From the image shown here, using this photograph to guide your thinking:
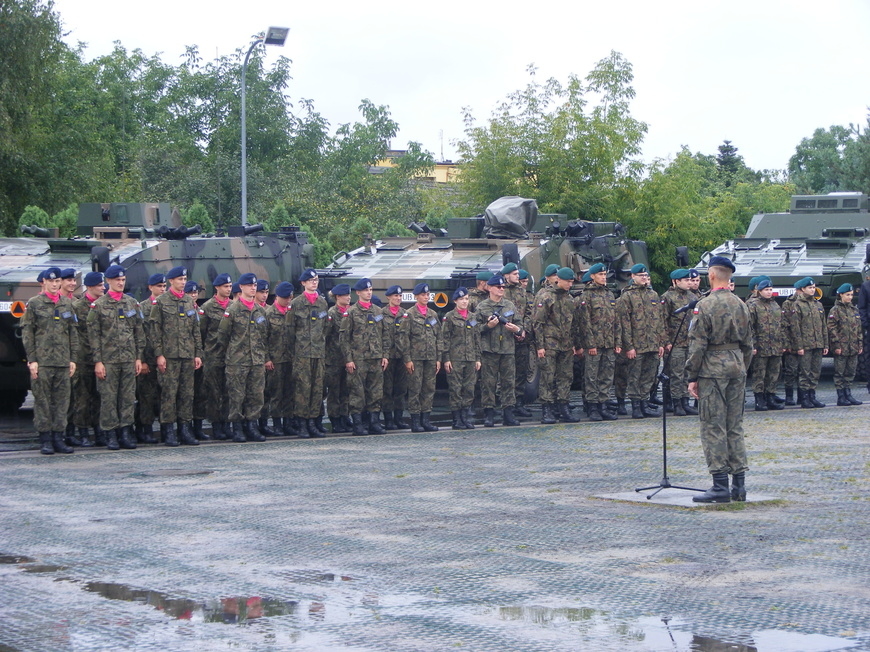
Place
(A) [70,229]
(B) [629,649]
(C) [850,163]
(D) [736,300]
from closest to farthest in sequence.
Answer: (B) [629,649] → (D) [736,300] → (A) [70,229] → (C) [850,163]

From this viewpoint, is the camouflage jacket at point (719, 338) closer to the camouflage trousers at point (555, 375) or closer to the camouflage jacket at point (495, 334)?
the camouflage jacket at point (495, 334)

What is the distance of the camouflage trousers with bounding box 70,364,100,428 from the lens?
41.1 feet

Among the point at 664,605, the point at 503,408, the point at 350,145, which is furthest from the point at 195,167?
the point at 664,605

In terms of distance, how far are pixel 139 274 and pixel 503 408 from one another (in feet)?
15.6

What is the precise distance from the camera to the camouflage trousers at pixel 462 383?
14.1m

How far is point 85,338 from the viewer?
12445mm

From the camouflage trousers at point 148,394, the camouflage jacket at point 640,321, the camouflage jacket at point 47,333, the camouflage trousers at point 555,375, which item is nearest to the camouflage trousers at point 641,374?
the camouflage jacket at point 640,321

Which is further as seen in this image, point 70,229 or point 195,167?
point 195,167

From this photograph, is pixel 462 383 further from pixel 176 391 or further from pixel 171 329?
pixel 171 329

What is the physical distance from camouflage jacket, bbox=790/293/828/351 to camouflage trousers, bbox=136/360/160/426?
7866mm

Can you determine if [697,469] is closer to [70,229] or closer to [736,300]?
[736,300]

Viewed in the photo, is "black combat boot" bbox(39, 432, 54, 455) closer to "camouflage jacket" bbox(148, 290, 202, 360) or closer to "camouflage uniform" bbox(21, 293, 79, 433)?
"camouflage uniform" bbox(21, 293, 79, 433)

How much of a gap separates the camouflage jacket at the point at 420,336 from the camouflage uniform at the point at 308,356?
1001 mm

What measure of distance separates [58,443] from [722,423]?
6.23 m
